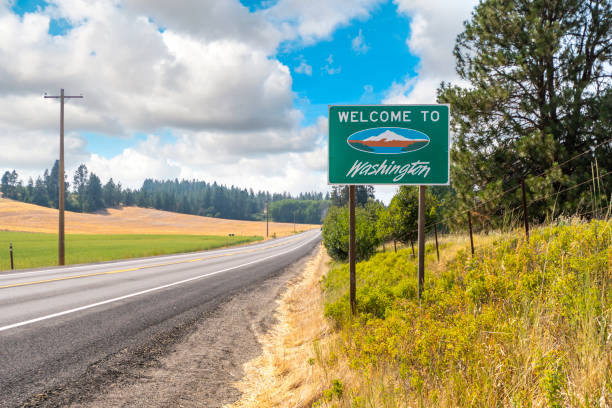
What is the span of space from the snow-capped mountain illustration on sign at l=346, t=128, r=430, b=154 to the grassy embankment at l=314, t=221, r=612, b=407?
2.17 metres

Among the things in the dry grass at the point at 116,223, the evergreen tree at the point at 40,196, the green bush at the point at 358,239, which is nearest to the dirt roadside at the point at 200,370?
the green bush at the point at 358,239

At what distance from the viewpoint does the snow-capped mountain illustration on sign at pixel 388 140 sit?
5.34 meters

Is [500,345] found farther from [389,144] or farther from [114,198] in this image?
[114,198]

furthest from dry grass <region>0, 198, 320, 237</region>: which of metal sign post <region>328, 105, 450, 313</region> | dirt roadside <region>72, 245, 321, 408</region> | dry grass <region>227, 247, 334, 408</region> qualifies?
metal sign post <region>328, 105, 450, 313</region>

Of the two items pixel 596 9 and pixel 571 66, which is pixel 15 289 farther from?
pixel 596 9

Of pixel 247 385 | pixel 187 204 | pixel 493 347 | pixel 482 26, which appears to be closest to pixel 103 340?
pixel 247 385

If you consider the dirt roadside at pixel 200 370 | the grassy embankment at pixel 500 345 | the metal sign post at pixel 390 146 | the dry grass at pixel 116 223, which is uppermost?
the metal sign post at pixel 390 146

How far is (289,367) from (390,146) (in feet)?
11.9

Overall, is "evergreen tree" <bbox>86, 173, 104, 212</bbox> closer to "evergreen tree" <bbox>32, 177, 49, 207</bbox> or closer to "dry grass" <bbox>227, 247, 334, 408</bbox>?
"evergreen tree" <bbox>32, 177, 49, 207</bbox>

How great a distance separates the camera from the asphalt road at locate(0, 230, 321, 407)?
4066 mm

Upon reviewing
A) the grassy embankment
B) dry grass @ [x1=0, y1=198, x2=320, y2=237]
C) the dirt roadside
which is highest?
the grassy embankment

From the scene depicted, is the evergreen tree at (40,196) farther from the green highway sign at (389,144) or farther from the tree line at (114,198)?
the green highway sign at (389,144)

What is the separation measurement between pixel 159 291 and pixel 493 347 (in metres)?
9.06

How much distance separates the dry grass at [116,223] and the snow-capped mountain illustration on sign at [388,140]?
73.6 metres
